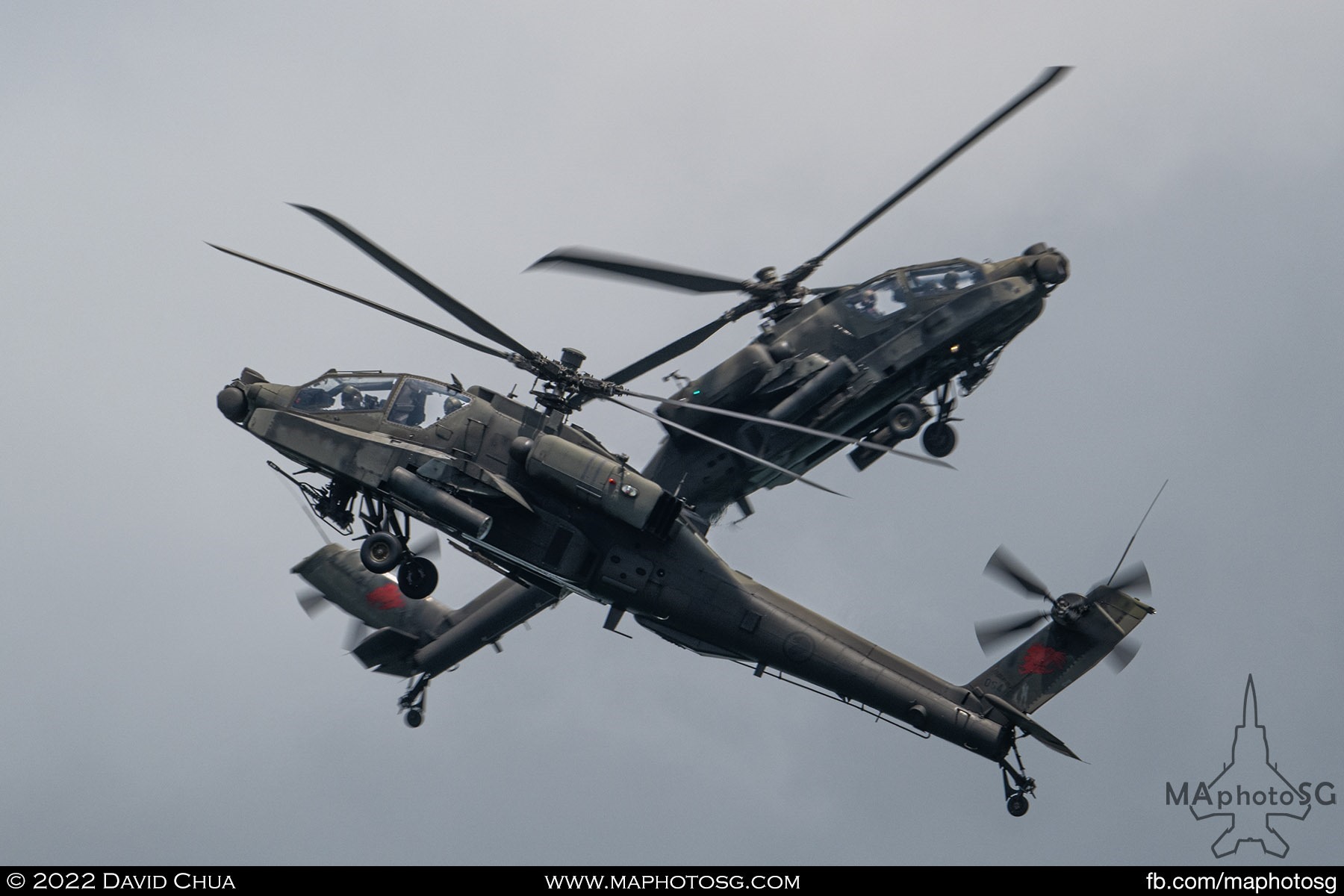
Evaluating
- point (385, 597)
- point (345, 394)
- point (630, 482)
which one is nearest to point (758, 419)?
point (630, 482)

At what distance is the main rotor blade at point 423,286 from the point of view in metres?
22.1

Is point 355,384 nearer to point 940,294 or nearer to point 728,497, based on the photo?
point 728,497

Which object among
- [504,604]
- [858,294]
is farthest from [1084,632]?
[504,604]

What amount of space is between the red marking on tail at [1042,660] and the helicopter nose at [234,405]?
14114 millimetres

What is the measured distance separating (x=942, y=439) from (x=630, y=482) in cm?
576

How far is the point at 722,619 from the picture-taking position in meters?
25.9

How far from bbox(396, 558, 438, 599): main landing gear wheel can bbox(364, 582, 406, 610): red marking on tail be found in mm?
8368

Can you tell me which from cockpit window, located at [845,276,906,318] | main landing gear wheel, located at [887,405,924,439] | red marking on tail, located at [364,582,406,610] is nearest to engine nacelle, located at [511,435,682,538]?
main landing gear wheel, located at [887,405,924,439]

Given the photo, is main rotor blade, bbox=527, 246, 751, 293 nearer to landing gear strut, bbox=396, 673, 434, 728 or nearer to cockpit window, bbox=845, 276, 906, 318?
cockpit window, bbox=845, 276, 906, 318

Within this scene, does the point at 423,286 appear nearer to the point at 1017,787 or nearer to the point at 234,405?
the point at 234,405

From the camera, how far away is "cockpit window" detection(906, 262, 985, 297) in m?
26.0

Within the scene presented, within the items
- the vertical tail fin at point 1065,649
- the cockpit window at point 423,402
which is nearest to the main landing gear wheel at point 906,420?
the vertical tail fin at point 1065,649

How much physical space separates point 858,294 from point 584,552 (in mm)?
6288

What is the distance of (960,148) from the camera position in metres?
23.5
